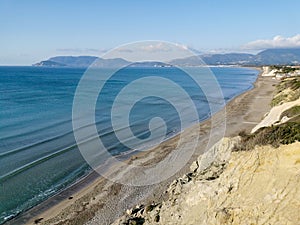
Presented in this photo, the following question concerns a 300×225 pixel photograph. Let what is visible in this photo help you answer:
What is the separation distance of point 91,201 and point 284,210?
38.4ft

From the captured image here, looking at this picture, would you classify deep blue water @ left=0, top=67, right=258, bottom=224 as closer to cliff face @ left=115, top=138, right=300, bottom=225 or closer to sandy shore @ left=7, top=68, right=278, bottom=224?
sandy shore @ left=7, top=68, right=278, bottom=224

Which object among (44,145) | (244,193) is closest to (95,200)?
(244,193)

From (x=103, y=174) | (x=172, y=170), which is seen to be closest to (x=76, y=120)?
(x=103, y=174)

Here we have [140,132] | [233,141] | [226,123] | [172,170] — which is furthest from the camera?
[226,123]

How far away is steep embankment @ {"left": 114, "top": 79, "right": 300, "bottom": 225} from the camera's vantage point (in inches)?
337

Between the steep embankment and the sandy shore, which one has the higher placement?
the steep embankment

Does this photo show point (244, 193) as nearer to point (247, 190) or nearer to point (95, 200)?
point (247, 190)

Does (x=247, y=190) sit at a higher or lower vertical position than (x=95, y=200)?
higher

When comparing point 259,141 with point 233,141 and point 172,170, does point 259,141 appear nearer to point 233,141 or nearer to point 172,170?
point 233,141

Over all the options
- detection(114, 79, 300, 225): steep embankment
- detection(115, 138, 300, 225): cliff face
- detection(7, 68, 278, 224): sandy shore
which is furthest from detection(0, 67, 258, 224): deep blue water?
detection(115, 138, 300, 225): cliff face

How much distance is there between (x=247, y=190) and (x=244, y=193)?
0.13 metres

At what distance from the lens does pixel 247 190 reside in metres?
9.43

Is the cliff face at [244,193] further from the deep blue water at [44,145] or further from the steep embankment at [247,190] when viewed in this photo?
the deep blue water at [44,145]

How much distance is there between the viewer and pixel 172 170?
21250mm
